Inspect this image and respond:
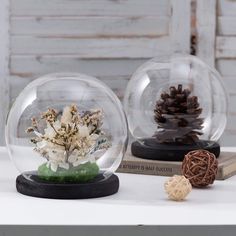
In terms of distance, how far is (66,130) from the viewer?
1127mm

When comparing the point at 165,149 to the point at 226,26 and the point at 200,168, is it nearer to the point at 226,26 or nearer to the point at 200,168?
the point at 200,168

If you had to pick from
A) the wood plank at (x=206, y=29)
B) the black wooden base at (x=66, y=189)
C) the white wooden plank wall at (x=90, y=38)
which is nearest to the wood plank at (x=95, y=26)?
the white wooden plank wall at (x=90, y=38)

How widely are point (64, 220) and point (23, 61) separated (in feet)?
5.66

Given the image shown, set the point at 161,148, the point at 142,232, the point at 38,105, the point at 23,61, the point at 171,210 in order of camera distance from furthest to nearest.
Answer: the point at 23,61
the point at 161,148
the point at 38,105
the point at 171,210
the point at 142,232

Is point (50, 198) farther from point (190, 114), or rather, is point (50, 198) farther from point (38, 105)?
point (190, 114)

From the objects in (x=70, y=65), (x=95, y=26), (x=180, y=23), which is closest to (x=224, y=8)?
(x=180, y=23)

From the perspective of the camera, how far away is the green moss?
1128mm

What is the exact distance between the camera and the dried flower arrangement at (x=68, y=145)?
1126mm

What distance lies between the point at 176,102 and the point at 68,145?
1.22 ft

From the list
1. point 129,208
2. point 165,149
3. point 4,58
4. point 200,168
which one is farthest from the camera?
point 4,58

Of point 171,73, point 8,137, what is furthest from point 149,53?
point 8,137

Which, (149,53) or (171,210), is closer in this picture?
(171,210)

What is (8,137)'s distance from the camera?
1227 mm

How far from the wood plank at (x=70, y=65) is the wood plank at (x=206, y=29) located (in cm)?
A: 23
